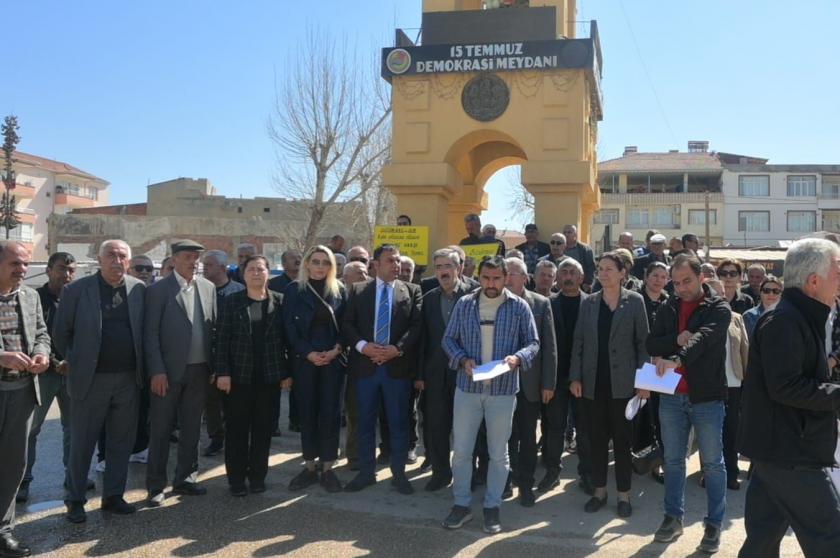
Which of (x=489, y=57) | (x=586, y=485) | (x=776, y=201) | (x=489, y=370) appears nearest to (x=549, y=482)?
(x=586, y=485)

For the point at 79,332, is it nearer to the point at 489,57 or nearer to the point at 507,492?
the point at 507,492

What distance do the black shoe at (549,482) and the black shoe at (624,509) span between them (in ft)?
2.50

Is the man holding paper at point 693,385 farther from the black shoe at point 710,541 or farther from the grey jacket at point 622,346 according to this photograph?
the grey jacket at point 622,346

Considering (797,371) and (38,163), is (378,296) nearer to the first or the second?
(797,371)

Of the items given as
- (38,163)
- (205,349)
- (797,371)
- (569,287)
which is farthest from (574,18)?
(38,163)

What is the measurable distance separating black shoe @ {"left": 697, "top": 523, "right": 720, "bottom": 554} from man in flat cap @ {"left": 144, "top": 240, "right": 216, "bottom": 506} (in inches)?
164

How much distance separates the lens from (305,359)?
611 cm

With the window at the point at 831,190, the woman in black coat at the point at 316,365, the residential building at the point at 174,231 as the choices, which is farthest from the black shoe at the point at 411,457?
the window at the point at 831,190

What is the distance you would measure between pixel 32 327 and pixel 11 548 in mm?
1572

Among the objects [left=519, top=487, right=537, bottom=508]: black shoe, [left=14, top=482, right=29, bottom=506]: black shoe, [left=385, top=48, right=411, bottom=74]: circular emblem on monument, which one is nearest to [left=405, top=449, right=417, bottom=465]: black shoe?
[left=519, top=487, right=537, bottom=508]: black shoe

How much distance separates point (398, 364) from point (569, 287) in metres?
1.86

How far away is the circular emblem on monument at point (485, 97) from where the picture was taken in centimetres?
1113

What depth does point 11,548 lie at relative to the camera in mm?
4598

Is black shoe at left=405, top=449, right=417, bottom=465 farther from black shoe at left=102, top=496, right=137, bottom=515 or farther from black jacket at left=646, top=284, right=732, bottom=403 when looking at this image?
black jacket at left=646, top=284, right=732, bottom=403
